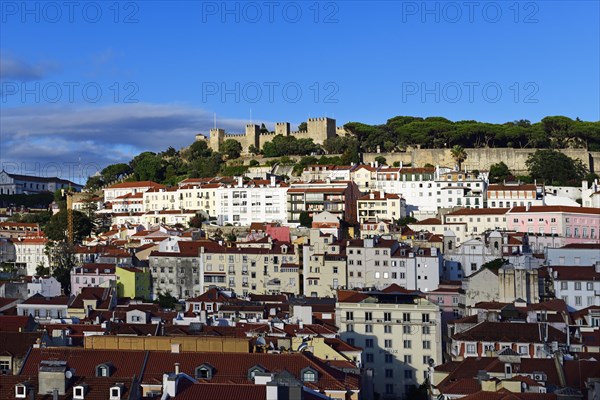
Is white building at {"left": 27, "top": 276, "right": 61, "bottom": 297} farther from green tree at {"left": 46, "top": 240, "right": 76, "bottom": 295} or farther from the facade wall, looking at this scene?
the facade wall

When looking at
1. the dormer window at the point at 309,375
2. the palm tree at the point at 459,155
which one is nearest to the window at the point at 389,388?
the dormer window at the point at 309,375

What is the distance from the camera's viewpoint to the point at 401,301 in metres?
50.1

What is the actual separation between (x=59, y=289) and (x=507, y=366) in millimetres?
35254

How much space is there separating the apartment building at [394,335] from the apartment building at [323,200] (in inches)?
1272

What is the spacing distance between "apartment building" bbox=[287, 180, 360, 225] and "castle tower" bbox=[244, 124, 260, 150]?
96.1 ft

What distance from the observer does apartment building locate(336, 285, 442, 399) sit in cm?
4756

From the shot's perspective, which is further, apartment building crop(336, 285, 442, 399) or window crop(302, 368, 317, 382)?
apartment building crop(336, 285, 442, 399)

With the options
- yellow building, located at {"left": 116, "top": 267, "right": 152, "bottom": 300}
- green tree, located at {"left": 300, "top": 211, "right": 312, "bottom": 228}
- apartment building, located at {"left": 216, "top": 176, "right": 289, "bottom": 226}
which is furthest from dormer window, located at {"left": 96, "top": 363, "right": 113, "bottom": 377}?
apartment building, located at {"left": 216, "top": 176, "right": 289, "bottom": 226}

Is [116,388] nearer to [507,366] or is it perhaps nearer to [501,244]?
[507,366]

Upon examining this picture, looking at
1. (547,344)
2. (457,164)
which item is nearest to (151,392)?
(547,344)

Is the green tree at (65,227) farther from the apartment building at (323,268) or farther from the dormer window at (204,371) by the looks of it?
the dormer window at (204,371)

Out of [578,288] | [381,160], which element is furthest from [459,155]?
[578,288]

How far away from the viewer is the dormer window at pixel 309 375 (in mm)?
31178

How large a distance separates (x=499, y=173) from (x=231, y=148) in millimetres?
28834
